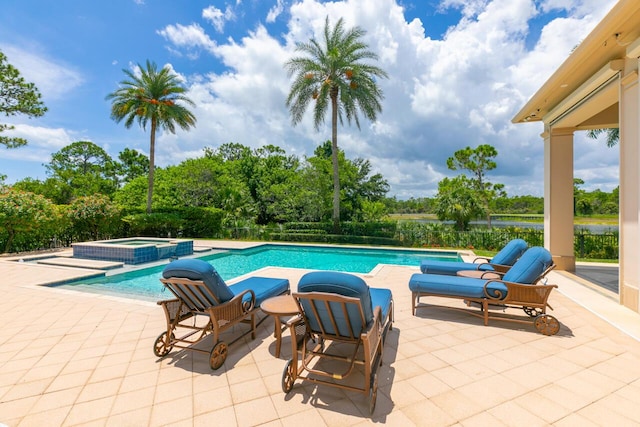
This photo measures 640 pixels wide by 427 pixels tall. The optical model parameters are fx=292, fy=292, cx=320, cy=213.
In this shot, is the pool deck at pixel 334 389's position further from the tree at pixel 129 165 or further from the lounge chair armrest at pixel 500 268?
the tree at pixel 129 165

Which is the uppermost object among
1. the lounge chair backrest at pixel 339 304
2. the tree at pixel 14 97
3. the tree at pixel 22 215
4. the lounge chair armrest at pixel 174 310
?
the tree at pixel 14 97

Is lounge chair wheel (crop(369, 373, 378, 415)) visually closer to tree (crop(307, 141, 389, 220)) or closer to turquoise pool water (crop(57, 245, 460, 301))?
turquoise pool water (crop(57, 245, 460, 301))

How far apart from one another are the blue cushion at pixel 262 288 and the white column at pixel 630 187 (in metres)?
5.54

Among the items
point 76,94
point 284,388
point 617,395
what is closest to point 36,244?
point 76,94

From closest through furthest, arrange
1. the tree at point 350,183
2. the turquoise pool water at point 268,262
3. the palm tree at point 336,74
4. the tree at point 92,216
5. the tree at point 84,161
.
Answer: the turquoise pool water at point 268,262
the tree at point 92,216
the palm tree at point 336,74
the tree at point 350,183
the tree at point 84,161

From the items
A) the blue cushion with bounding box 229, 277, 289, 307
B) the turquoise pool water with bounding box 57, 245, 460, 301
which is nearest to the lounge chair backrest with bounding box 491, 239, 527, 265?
the blue cushion with bounding box 229, 277, 289, 307

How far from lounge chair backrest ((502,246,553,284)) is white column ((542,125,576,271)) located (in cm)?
449

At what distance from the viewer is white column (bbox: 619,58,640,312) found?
4.51m

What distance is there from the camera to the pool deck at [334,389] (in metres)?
2.34

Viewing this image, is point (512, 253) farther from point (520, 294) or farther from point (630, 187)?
point (630, 187)

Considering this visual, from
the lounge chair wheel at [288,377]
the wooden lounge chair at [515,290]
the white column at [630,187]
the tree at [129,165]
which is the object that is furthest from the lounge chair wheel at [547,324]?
the tree at [129,165]

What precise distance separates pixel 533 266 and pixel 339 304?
3.31 meters

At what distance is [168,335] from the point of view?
3.40 m

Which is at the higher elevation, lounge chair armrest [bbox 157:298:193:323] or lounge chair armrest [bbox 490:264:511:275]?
lounge chair armrest [bbox 490:264:511:275]
